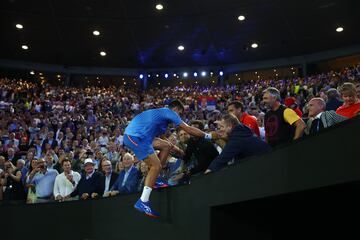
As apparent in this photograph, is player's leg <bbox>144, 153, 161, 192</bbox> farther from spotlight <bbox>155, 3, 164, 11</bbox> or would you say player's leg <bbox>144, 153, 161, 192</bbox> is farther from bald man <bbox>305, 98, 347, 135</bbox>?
spotlight <bbox>155, 3, 164, 11</bbox>

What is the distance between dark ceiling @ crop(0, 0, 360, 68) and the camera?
18453mm

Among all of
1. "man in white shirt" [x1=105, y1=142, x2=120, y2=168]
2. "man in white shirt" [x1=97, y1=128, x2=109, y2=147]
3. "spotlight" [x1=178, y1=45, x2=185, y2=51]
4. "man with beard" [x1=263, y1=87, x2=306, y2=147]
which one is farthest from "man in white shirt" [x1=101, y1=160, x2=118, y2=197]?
"spotlight" [x1=178, y1=45, x2=185, y2=51]

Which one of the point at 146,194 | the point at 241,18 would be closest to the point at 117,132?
the point at 146,194

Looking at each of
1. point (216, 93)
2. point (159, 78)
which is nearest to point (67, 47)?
point (159, 78)

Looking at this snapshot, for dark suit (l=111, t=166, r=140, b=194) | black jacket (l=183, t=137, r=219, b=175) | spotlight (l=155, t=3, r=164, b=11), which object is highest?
spotlight (l=155, t=3, r=164, b=11)

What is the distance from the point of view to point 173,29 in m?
20.7

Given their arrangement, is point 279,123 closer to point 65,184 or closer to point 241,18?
point 65,184

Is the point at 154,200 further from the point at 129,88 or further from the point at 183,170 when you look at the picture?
the point at 129,88

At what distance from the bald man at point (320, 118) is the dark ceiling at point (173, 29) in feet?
43.5

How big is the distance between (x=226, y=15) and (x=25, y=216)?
14.1 m

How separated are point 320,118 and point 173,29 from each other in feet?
54.8

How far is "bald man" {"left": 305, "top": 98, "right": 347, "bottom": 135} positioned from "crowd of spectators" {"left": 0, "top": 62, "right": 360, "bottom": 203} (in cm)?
1

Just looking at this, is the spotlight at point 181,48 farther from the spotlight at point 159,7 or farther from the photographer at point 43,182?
the photographer at point 43,182

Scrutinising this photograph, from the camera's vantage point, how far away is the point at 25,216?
23.8 ft
